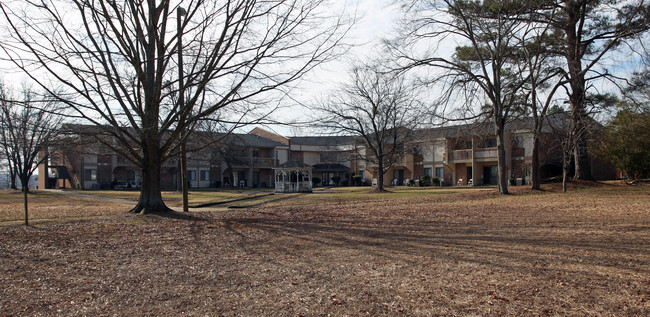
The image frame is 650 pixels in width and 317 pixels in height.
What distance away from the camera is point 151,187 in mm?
15094

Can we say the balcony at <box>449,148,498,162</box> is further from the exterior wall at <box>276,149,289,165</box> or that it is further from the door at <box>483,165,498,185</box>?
the exterior wall at <box>276,149,289,165</box>

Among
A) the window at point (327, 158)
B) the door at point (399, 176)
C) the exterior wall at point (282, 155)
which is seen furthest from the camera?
the window at point (327, 158)

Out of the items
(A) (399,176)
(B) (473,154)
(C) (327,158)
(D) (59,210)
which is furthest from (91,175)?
(B) (473,154)

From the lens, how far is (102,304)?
496 centimetres

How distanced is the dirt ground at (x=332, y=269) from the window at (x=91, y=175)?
41035 millimetres

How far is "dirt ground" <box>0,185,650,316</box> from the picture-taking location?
4.80 metres

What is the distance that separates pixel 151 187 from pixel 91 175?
39.1 metres

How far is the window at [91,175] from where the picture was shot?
48750 millimetres

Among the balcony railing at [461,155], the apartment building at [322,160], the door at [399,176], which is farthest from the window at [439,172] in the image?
the apartment building at [322,160]

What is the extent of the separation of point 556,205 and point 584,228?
6978 millimetres

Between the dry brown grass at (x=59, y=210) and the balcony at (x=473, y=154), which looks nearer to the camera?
the dry brown grass at (x=59, y=210)

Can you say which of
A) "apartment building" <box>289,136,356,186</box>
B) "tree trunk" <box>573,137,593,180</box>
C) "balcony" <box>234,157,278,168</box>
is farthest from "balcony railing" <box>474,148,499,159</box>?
"balcony" <box>234,157,278,168</box>

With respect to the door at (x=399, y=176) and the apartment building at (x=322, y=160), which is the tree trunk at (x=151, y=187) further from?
the apartment building at (x=322, y=160)

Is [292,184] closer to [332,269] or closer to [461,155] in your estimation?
[461,155]
